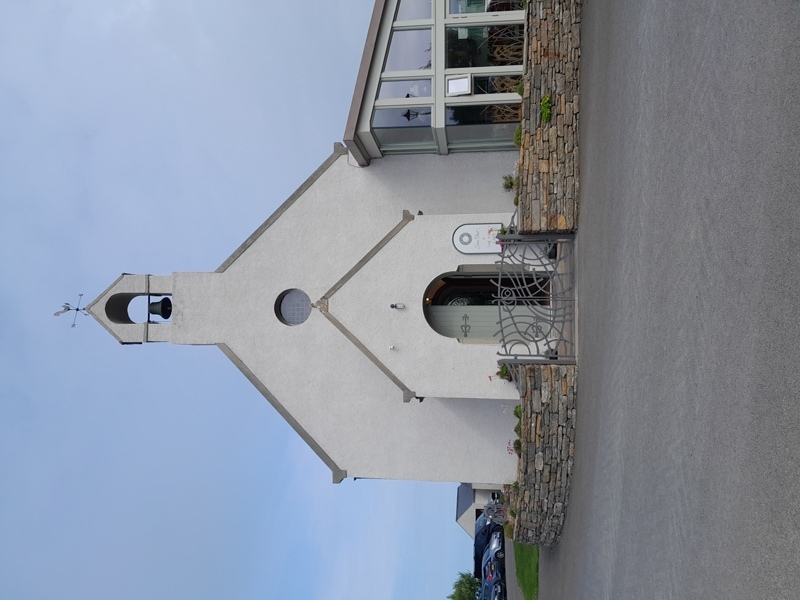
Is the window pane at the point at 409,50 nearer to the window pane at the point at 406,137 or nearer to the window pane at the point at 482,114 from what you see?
the window pane at the point at 482,114

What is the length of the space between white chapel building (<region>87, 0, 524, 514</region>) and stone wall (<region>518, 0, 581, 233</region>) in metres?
2.10

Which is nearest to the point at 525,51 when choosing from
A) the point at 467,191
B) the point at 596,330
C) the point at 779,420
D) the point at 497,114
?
the point at 497,114

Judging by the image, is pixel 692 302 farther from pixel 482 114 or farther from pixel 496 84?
pixel 496 84

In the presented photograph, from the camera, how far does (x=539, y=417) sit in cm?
1366

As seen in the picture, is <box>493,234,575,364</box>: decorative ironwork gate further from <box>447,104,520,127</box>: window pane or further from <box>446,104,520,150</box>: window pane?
<box>447,104,520,127</box>: window pane

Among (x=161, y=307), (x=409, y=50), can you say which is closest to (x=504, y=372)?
(x=409, y=50)

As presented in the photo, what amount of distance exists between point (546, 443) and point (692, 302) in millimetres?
6686

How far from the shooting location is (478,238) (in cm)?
1512

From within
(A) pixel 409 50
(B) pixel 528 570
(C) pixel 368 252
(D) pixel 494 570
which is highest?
(A) pixel 409 50

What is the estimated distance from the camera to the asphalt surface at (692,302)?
6051 mm

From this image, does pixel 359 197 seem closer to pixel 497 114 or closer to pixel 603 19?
pixel 497 114

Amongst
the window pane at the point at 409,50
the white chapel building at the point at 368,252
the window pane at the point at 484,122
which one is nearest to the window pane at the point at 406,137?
the white chapel building at the point at 368,252

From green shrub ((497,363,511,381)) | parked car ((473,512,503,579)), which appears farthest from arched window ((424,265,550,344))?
parked car ((473,512,503,579))

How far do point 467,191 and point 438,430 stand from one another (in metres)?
6.62
